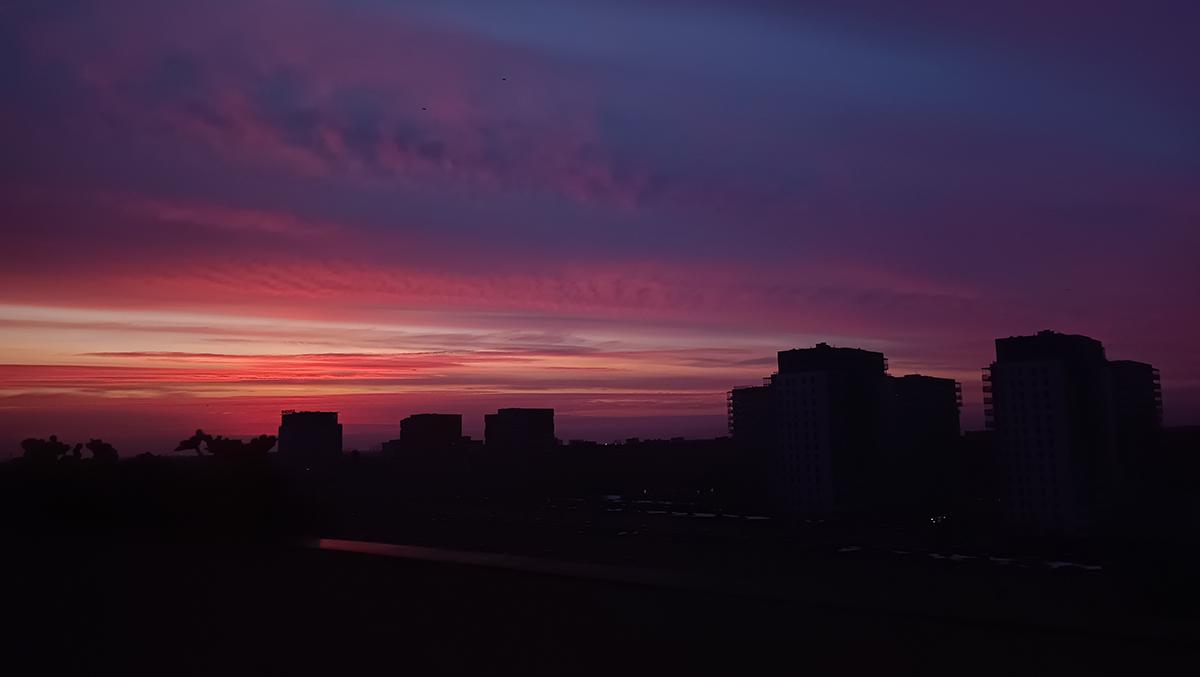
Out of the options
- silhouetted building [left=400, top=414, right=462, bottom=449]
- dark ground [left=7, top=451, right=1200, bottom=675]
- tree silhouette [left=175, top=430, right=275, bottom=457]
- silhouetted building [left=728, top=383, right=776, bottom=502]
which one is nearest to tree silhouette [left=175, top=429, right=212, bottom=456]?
tree silhouette [left=175, top=430, right=275, bottom=457]

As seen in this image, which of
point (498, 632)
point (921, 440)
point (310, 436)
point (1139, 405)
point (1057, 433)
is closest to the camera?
point (498, 632)

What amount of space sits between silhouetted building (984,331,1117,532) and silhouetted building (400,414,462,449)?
71970mm

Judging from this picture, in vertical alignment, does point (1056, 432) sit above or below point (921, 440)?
above

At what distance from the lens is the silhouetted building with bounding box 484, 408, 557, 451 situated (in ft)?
360

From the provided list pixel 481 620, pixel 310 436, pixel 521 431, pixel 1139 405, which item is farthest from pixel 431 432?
pixel 481 620

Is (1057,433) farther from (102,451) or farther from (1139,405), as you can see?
(102,451)

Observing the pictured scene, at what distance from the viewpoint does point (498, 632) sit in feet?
18.7

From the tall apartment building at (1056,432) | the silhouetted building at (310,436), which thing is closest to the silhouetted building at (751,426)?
the tall apartment building at (1056,432)

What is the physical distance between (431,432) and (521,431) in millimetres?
13100

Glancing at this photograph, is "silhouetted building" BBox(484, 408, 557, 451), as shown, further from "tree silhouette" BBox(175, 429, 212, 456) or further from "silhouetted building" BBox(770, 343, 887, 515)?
"tree silhouette" BBox(175, 429, 212, 456)

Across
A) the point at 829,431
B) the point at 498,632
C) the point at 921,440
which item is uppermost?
Answer: the point at 498,632

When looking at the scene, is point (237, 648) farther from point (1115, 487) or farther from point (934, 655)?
point (1115, 487)

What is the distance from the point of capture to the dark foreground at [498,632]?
15.1 feet

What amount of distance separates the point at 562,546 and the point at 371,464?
230 ft
